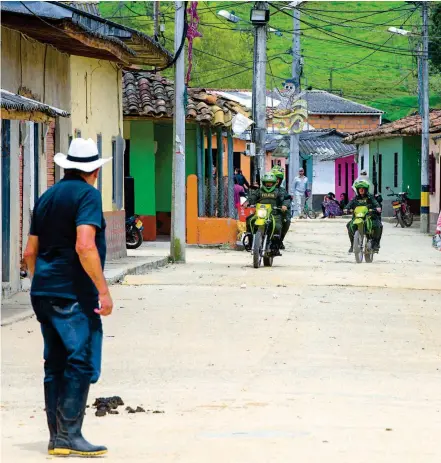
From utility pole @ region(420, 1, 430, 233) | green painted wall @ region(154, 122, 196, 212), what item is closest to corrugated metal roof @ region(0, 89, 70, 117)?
green painted wall @ region(154, 122, 196, 212)

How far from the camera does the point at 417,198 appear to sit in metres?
52.5

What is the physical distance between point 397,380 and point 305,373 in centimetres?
77

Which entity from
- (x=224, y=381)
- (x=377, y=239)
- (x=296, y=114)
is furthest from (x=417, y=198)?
(x=224, y=381)

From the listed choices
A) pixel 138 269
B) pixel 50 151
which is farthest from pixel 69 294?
pixel 138 269

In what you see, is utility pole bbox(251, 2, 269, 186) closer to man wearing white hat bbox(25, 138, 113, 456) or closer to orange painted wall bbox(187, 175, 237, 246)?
orange painted wall bbox(187, 175, 237, 246)

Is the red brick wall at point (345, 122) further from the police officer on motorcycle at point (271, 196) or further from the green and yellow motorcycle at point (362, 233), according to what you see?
the police officer on motorcycle at point (271, 196)

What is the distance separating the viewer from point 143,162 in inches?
1283

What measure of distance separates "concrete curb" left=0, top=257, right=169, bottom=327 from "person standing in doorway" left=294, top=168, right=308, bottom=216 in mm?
26244

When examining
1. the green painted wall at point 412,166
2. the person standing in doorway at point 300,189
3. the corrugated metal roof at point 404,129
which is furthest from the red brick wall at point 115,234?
the green painted wall at point 412,166

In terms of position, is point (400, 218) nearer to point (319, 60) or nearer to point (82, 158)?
point (82, 158)

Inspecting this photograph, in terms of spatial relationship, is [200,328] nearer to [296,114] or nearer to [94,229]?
[94,229]

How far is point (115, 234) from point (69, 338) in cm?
1764

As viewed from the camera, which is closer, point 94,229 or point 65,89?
point 94,229

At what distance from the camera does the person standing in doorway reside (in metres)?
51.3
